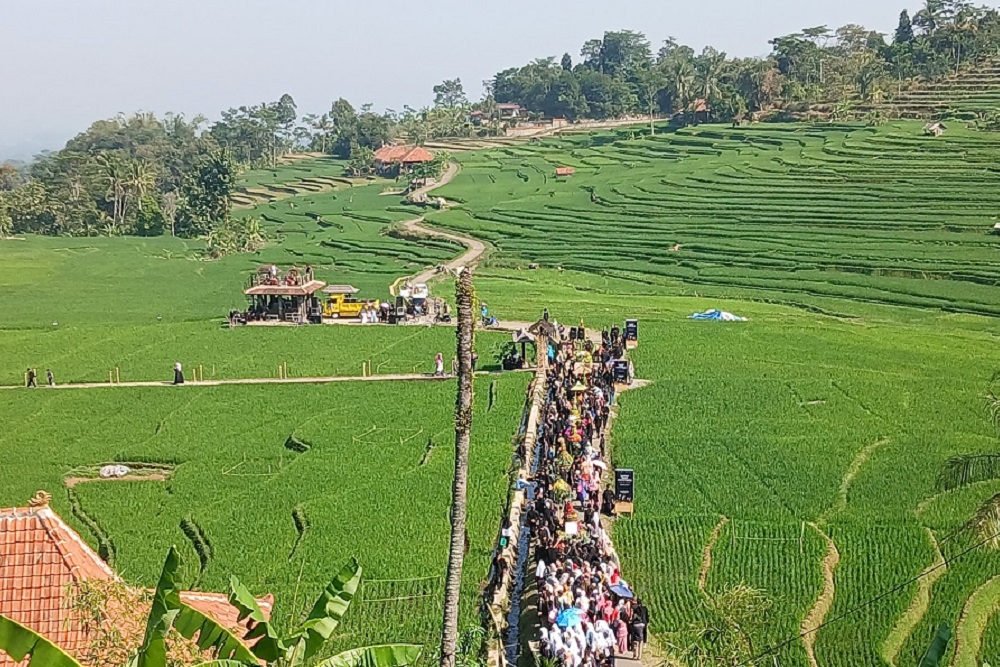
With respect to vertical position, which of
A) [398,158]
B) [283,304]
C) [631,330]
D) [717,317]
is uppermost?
[398,158]

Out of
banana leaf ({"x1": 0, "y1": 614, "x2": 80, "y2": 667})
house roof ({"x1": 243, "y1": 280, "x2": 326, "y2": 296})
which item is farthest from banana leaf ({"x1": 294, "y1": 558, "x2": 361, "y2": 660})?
house roof ({"x1": 243, "y1": 280, "x2": 326, "y2": 296})

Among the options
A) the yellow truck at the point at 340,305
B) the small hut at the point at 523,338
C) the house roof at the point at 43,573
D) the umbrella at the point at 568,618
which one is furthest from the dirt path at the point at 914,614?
the yellow truck at the point at 340,305

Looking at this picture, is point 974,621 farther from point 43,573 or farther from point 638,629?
point 43,573

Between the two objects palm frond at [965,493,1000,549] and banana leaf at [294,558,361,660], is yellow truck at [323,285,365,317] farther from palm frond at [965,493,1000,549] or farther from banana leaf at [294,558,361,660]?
banana leaf at [294,558,361,660]

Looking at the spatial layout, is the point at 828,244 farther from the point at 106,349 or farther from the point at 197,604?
the point at 197,604

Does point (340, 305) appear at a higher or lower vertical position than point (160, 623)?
lower

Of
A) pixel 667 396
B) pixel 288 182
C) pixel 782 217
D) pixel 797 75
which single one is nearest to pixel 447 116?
pixel 288 182

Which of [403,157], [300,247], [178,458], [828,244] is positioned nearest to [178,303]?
[300,247]
